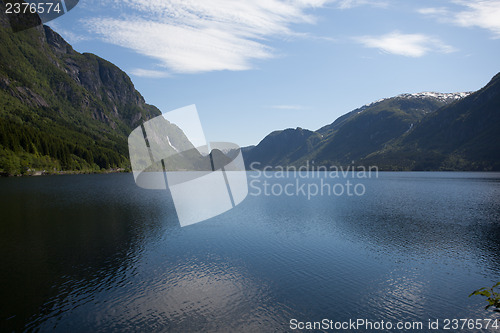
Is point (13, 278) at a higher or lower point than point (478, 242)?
higher

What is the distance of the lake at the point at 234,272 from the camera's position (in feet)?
73.4

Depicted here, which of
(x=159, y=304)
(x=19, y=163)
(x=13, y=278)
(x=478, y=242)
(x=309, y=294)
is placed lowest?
(x=478, y=242)

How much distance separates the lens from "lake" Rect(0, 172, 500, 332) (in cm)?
2238

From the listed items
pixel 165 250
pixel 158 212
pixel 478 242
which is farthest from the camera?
pixel 158 212

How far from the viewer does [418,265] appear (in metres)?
34.9

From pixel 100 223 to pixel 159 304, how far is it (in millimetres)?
37150

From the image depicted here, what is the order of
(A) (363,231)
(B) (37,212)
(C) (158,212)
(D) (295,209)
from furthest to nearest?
(D) (295,209), (C) (158,212), (B) (37,212), (A) (363,231)

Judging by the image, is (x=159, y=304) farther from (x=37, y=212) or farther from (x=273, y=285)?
(x=37, y=212)

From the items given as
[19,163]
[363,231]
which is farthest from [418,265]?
[19,163]

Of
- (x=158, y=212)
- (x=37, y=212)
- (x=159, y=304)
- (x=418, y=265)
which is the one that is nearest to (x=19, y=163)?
(x=37, y=212)

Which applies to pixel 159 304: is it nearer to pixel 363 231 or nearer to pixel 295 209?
pixel 363 231

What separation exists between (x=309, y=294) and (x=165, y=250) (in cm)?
2139

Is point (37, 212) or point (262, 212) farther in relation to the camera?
point (262, 212)

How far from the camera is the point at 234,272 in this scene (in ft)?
103
